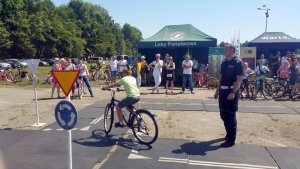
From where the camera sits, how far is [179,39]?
19.5 m

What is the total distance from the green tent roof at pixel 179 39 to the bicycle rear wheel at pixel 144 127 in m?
12.3

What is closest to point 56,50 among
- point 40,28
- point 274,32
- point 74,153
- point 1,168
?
point 40,28

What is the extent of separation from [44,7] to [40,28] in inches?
542

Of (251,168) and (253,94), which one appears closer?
(251,168)

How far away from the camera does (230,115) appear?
23.6 ft

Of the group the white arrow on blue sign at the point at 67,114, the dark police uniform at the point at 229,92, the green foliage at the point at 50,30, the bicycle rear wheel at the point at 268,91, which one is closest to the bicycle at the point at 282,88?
the bicycle rear wheel at the point at 268,91

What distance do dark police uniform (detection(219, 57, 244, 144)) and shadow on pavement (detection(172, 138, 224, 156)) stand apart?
393mm

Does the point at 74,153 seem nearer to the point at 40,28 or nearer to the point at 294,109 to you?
the point at 294,109

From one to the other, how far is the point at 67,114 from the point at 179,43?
48.1 feet

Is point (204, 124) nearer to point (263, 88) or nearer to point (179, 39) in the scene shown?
point (263, 88)

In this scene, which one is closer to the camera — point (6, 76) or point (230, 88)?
point (230, 88)

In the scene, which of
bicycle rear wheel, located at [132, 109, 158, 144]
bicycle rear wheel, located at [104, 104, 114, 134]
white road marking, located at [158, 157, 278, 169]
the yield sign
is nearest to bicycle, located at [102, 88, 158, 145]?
bicycle rear wheel, located at [132, 109, 158, 144]

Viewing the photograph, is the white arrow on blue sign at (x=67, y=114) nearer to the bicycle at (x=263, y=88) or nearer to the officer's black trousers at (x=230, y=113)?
the officer's black trousers at (x=230, y=113)

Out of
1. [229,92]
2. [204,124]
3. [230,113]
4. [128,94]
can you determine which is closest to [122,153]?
[128,94]
